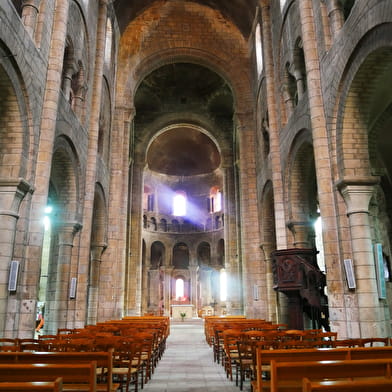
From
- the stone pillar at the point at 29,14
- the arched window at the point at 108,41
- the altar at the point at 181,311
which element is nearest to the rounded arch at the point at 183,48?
the arched window at the point at 108,41

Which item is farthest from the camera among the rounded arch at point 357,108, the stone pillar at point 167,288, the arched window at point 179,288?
the arched window at point 179,288

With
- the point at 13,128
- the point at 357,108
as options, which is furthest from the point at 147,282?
the point at 357,108

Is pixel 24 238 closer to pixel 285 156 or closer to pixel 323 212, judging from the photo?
pixel 323 212

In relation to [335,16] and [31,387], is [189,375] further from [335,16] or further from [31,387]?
[335,16]

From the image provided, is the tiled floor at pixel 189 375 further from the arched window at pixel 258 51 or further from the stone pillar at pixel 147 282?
the stone pillar at pixel 147 282

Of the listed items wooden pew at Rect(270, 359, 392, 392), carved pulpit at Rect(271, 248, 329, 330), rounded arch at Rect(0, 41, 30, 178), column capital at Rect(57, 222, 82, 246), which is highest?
rounded arch at Rect(0, 41, 30, 178)

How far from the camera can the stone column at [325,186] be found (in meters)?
9.40

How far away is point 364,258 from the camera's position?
8.95 meters

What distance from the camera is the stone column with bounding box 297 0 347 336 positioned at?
9398 millimetres

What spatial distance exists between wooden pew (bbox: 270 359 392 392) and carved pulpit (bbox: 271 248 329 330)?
7541 mm

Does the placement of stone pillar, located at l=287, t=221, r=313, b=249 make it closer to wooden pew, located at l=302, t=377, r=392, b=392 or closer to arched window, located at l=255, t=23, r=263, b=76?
arched window, located at l=255, t=23, r=263, b=76

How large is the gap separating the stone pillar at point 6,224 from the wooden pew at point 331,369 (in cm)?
681

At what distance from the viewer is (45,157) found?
9.82m

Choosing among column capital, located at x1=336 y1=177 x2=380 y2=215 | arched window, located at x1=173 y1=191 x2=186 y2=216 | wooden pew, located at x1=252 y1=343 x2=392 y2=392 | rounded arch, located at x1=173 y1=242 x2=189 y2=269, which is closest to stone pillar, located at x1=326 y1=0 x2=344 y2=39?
column capital, located at x1=336 y1=177 x2=380 y2=215
